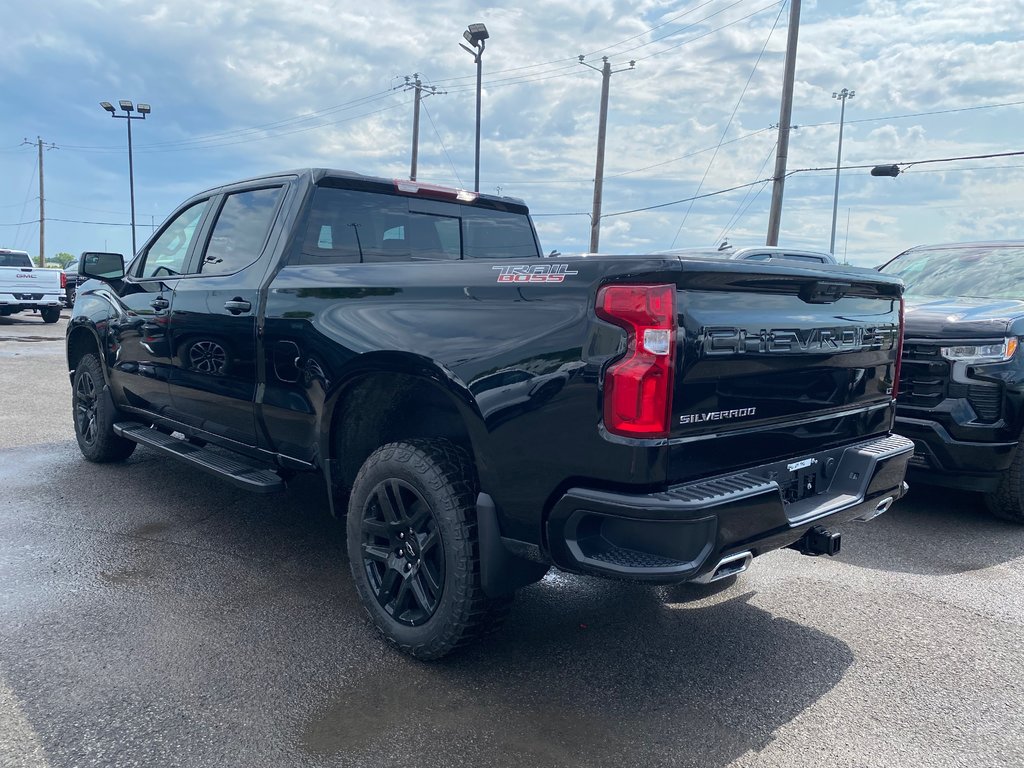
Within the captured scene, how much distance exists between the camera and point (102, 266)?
5.53m

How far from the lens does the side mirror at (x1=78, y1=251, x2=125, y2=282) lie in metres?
5.48

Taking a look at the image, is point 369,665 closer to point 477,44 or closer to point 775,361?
point 775,361

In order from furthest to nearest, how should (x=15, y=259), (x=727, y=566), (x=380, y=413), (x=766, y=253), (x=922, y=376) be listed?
(x=15, y=259) → (x=766, y=253) → (x=922, y=376) → (x=380, y=413) → (x=727, y=566)

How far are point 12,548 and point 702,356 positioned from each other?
3884 millimetres

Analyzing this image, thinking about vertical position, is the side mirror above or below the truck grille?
above

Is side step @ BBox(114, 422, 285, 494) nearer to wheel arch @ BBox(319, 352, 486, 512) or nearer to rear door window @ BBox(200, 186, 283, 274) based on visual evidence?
wheel arch @ BBox(319, 352, 486, 512)

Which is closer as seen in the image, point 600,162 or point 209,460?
point 209,460

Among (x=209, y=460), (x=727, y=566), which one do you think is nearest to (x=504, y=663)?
(x=727, y=566)

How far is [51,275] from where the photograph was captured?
2039 centimetres

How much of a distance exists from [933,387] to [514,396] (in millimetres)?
3431

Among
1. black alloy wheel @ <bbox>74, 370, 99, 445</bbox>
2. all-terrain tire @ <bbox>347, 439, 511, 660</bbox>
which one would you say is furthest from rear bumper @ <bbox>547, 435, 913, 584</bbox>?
black alloy wheel @ <bbox>74, 370, 99, 445</bbox>

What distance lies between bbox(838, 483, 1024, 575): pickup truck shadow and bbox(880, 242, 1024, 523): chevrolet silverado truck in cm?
25

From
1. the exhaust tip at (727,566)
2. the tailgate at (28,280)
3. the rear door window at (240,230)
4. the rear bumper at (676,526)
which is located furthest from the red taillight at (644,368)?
the tailgate at (28,280)

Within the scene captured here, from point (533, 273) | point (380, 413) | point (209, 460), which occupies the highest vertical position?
point (533, 273)
